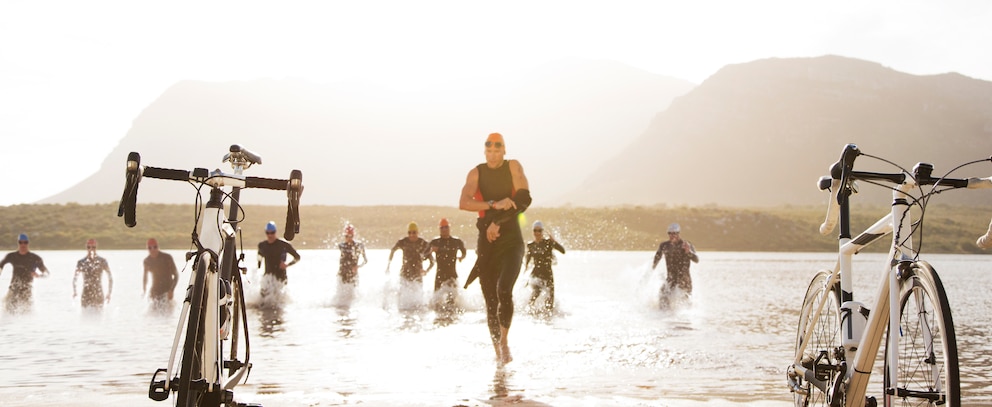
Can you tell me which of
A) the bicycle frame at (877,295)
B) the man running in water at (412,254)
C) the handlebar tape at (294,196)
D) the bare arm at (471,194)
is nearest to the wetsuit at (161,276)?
the man running in water at (412,254)

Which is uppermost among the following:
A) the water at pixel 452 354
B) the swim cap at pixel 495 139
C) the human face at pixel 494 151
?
the swim cap at pixel 495 139

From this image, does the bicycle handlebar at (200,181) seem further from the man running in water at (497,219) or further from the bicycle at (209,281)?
the man running in water at (497,219)

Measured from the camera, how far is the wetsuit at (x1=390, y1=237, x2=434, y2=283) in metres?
17.6

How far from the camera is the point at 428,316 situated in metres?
15.3

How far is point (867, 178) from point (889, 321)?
0.80 metres

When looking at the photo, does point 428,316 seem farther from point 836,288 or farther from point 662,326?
point 836,288

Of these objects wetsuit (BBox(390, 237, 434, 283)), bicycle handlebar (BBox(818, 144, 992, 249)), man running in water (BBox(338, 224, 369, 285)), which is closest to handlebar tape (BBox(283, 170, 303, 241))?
bicycle handlebar (BBox(818, 144, 992, 249))

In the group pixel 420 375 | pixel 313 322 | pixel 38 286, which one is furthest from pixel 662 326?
pixel 38 286

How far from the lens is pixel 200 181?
14.2ft

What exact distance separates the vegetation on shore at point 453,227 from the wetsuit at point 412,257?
54.2m

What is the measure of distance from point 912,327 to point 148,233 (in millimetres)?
81806

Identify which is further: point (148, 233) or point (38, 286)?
point (148, 233)

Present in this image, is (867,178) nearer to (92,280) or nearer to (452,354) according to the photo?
(452,354)

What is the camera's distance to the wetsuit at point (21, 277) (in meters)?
16.7
